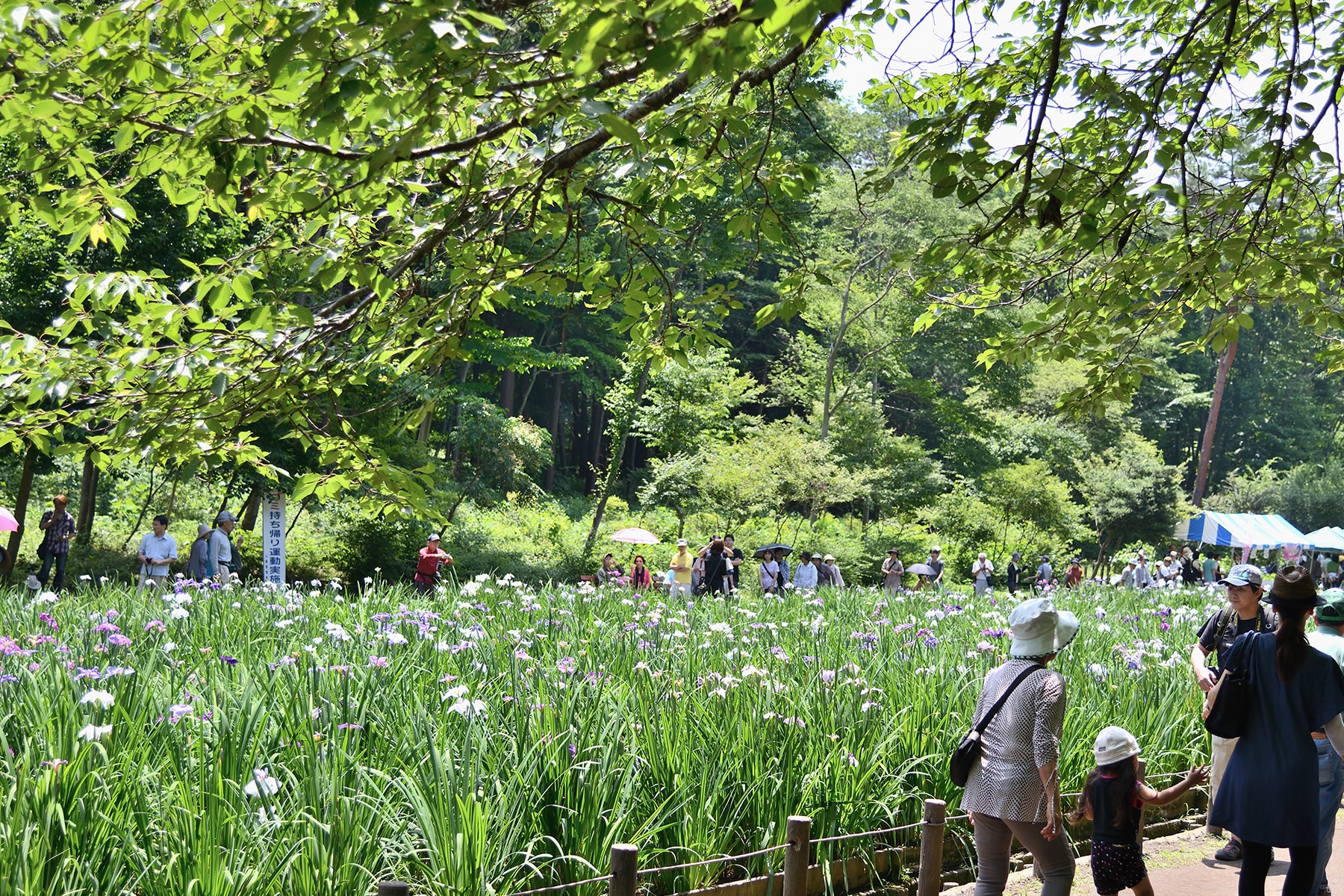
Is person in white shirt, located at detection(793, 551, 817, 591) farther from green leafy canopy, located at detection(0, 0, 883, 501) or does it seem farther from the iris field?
green leafy canopy, located at detection(0, 0, 883, 501)

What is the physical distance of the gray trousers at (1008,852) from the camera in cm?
364

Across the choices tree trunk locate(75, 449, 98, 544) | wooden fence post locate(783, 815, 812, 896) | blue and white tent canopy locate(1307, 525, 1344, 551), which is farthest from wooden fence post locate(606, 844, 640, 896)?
blue and white tent canopy locate(1307, 525, 1344, 551)

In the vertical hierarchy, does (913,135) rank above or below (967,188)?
above

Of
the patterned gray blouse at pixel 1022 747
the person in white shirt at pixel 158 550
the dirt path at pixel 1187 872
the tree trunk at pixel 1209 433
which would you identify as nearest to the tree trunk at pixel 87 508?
the person in white shirt at pixel 158 550

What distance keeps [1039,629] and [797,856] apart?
3.74 ft

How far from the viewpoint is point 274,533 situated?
12945 mm

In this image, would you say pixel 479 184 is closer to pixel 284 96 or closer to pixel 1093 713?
pixel 284 96

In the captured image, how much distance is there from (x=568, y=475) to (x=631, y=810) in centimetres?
3716

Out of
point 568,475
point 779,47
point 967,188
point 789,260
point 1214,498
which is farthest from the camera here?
point 1214,498

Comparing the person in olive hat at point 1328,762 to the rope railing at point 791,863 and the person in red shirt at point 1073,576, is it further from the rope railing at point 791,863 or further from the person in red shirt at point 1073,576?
the person in red shirt at point 1073,576

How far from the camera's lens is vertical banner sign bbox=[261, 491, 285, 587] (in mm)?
12789

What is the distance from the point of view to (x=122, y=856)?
3023 mm

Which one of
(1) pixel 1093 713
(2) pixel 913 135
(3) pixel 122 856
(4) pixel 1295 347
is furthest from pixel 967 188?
(4) pixel 1295 347

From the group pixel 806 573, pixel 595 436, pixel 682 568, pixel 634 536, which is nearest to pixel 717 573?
pixel 682 568
